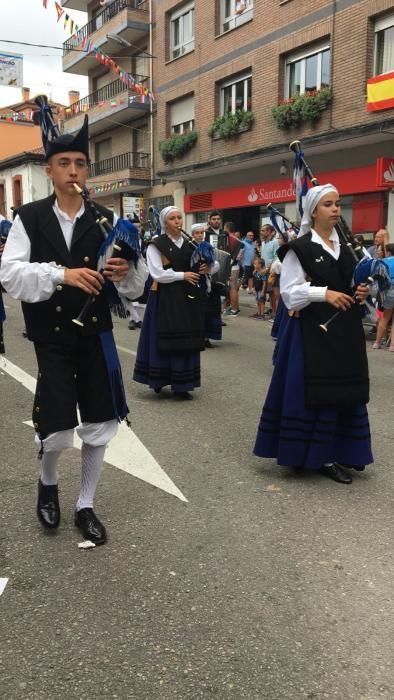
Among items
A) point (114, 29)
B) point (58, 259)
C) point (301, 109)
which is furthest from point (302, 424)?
point (114, 29)

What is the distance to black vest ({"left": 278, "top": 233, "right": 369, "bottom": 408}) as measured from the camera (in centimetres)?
381

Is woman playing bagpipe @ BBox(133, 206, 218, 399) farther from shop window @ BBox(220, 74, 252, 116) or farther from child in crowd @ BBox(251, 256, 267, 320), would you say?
shop window @ BBox(220, 74, 252, 116)

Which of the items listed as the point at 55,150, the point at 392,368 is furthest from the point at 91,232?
the point at 392,368

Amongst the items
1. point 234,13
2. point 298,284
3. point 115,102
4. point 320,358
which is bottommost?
point 320,358

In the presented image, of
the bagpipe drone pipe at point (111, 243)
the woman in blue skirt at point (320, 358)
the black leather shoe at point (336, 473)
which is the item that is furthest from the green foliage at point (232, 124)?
the bagpipe drone pipe at point (111, 243)

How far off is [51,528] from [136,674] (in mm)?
1233

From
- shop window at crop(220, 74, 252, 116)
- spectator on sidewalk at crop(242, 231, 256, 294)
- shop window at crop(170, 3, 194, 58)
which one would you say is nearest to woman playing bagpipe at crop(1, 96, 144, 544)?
spectator on sidewalk at crop(242, 231, 256, 294)

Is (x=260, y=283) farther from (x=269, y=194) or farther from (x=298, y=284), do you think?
(x=298, y=284)

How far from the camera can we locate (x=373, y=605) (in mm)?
2621

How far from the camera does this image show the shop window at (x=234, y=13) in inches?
714

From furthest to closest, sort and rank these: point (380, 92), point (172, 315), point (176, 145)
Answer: point (176, 145)
point (380, 92)
point (172, 315)

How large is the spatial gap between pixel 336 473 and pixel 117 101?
23.1 metres

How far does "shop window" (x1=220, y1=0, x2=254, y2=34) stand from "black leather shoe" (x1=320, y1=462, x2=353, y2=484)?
17.2 m

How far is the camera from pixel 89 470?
3227mm
